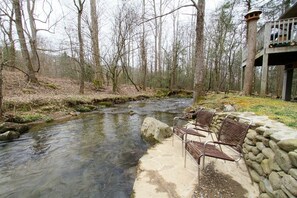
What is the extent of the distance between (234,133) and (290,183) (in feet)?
4.06

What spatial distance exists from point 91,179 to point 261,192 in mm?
2669

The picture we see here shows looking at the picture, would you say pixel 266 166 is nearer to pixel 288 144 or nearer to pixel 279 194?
pixel 279 194

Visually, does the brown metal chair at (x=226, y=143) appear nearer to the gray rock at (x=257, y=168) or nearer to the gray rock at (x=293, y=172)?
the gray rock at (x=257, y=168)

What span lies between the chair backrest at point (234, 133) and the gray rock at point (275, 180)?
0.56 metres

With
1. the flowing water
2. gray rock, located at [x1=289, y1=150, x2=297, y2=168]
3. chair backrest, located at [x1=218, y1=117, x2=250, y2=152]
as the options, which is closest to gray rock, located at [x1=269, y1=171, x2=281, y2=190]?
gray rock, located at [x1=289, y1=150, x2=297, y2=168]

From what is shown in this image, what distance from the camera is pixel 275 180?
1880 millimetres

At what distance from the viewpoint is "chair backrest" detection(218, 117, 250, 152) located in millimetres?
2533

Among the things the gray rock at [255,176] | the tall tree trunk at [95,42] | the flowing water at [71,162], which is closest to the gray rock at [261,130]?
the gray rock at [255,176]

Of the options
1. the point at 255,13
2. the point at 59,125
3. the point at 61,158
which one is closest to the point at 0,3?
the point at 59,125

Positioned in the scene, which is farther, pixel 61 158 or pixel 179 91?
pixel 179 91

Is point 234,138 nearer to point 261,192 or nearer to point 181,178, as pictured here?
point 261,192

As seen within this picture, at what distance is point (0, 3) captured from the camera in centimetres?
722

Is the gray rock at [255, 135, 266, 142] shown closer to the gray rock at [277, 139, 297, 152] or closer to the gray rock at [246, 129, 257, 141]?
the gray rock at [246, 129, 257, 141]

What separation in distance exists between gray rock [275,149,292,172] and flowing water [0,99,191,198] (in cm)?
210
